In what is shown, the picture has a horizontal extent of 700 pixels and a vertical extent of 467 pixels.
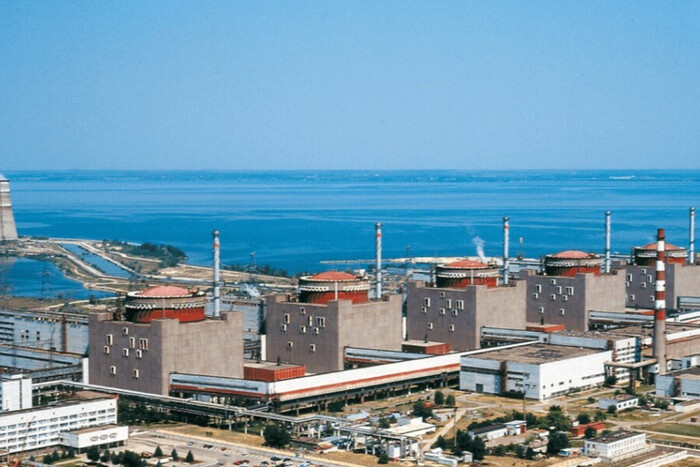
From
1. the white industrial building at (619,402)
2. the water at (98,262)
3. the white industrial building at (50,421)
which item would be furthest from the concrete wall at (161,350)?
the water at (98,262)

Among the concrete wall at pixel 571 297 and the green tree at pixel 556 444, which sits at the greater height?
the concrete wall at pixel 571 297

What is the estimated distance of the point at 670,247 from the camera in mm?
81125

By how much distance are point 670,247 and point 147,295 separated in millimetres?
39365

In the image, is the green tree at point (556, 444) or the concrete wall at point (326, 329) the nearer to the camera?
the green tree at point (556, 444)

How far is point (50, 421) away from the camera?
45719 millimetres

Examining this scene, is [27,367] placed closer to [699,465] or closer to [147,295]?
[147,295]

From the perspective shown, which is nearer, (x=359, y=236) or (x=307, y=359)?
(x=307, y=359)

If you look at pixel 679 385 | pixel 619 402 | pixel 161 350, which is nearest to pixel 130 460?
pixel 161 350

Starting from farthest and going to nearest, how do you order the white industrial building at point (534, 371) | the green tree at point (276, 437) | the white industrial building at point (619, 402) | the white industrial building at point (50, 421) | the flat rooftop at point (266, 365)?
1. the white industrial building at point (534, 371)
2. the flat rooftop at point (266, 365)
3. the white industrial building at point (619, 402)
4. the green tree at point (276, 437)
5. the white industrial building at point (50, 421)

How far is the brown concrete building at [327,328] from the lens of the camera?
197ft

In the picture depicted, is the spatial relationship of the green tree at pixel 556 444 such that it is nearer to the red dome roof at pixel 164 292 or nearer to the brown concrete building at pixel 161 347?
the brown concrete building at pixel 161 347

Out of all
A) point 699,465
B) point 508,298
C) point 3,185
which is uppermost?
point 3,185

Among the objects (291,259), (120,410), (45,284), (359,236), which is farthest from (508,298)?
(359,236)

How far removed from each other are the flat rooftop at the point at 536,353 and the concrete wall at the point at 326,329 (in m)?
5.44
